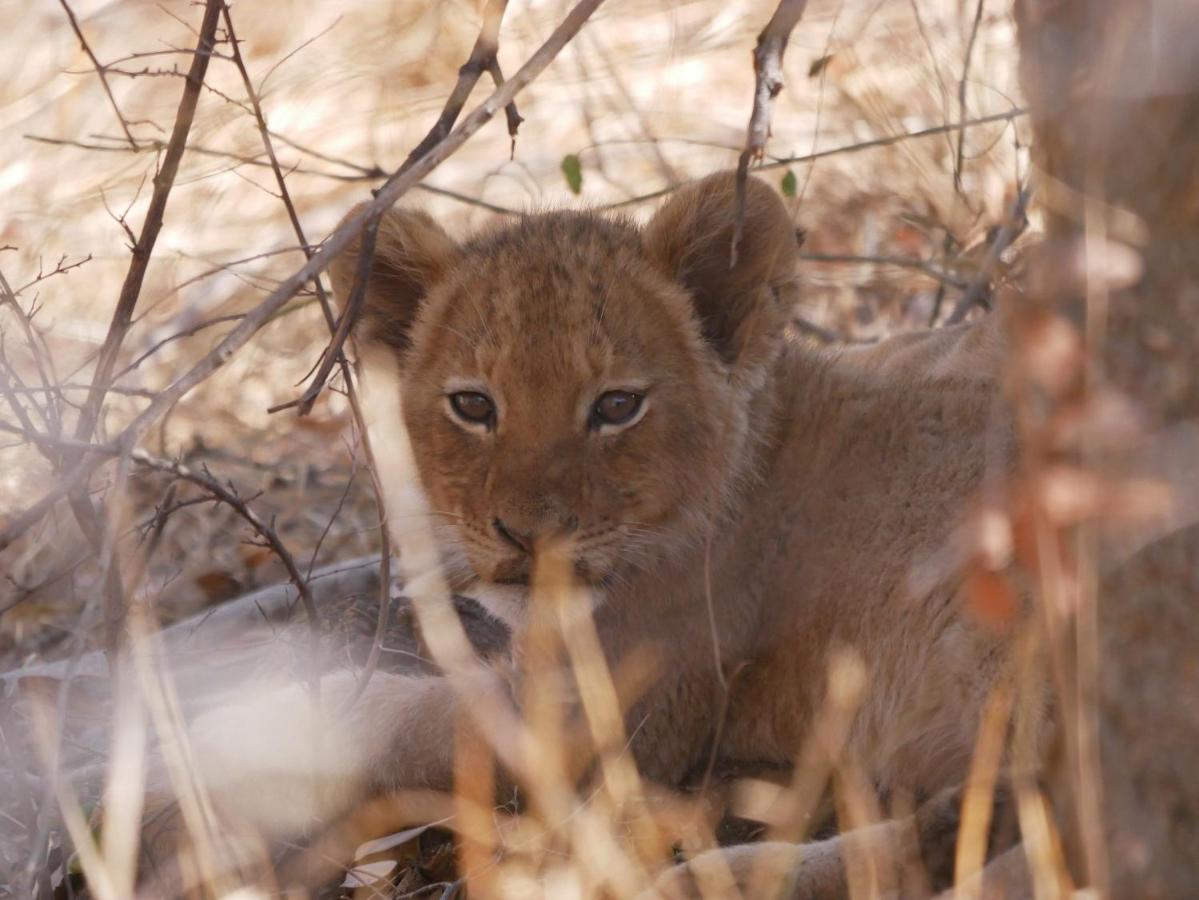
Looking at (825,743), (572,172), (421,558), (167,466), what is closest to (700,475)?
(825,743)

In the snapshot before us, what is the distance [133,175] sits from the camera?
6926 millimetres

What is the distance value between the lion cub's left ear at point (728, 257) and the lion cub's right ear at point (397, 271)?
553mm

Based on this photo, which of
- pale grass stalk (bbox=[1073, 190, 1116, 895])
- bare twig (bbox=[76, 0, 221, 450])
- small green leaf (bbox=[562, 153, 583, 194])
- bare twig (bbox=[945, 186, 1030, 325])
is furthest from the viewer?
small green leaf (bbox=[562, 153, 583, 194])

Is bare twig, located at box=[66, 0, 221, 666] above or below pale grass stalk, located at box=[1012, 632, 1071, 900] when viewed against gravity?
above

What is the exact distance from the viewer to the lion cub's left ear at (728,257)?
3.39 meters

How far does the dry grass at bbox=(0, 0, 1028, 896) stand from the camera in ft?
18.3

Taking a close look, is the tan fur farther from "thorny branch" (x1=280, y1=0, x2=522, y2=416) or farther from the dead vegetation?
"thorny branch" (x1=280, y1=0, x2=522, y2=416)

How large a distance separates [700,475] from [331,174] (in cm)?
258

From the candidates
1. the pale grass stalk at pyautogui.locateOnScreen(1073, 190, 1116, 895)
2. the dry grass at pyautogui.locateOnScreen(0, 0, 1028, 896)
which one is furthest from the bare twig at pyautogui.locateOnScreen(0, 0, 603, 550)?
the dry grass at pyautogui.locateOnScreen(0, 0, 1028, 896)

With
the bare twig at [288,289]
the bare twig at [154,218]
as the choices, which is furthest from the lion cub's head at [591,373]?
the bare twig at [288,289]

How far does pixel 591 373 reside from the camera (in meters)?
3.27

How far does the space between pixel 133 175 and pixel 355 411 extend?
15.0 ft

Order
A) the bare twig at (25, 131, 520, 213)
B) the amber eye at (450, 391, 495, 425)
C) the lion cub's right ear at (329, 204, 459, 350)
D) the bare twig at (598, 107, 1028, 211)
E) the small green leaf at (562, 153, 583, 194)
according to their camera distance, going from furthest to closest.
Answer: the small green leaf at (562, 153, 583, 194), the bare twig at (598, 107, 1028, 211), the bare twig at (25, 131, 520, 213), the lion cub's right ear at (329, 204, 459, 350), the amber eye at (450, 391, 495, 425)

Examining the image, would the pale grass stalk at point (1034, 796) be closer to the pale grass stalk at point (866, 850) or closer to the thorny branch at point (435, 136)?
the pale grass stalk at point (866, 850)
